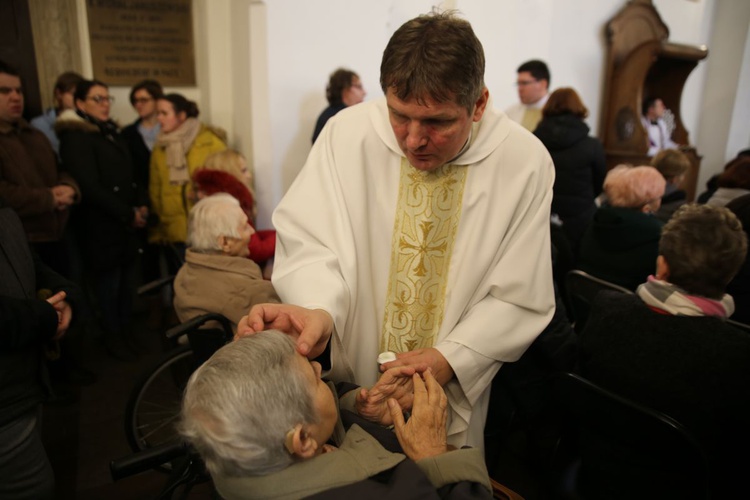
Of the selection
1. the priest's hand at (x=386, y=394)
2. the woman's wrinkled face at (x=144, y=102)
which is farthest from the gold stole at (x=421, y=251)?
the woman's wrinkled face at (x=144, y=102)

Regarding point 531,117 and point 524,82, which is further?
point 531,117

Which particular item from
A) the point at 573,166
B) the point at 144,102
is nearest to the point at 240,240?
the point at 144,102

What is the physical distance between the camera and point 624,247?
2.77 m

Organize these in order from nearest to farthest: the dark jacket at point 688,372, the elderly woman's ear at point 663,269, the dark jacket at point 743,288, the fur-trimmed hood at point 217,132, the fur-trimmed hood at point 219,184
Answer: the dark jacket at point 688,372, the elderly woman's ear at point 663,269, the dark jacket at point 743,288, the fur-trimmed hood at point 219,184, the fur-trimmed hood at point 217,132

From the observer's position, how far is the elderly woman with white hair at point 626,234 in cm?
273

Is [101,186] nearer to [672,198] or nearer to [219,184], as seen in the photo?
[219,184]

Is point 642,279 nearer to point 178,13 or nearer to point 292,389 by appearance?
point 292,389

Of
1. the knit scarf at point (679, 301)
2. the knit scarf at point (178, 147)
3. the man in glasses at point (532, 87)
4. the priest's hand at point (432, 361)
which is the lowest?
the priest's hand at point (432, 361)

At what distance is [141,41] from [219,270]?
3011mm

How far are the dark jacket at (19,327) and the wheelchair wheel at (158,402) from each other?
63cm

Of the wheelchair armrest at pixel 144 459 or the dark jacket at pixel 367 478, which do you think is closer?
the dark jacket at pixel 367 478

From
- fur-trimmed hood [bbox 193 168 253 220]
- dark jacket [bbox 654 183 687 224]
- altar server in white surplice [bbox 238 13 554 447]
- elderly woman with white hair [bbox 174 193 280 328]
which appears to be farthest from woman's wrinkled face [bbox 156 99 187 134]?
dark jacket [bbox 654 183 687 224]

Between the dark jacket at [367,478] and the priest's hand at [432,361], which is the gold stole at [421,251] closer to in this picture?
the priest's hand at [432,361]

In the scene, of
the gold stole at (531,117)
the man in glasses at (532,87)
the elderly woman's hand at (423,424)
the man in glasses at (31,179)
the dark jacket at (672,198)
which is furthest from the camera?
the gold stole at (531,117)
